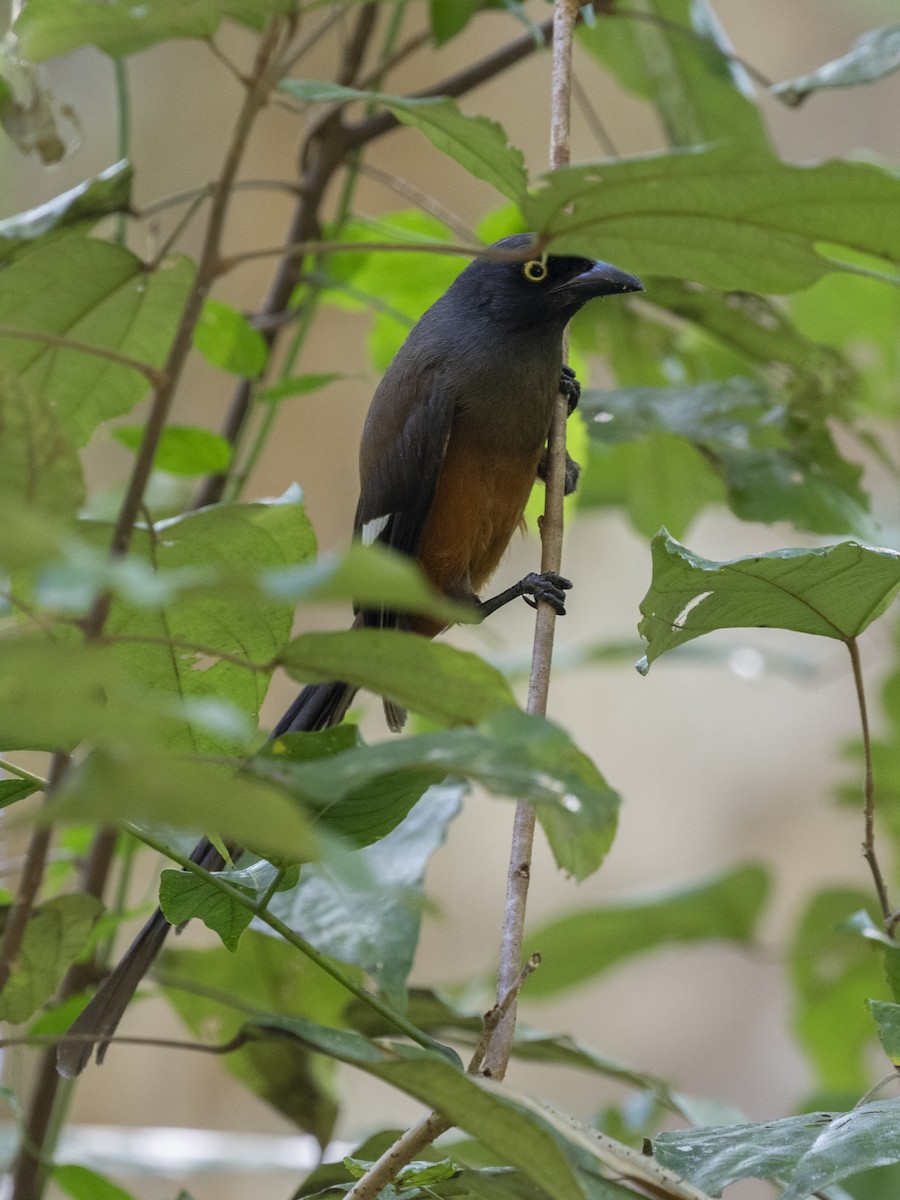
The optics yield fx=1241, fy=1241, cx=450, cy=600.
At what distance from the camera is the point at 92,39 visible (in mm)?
900

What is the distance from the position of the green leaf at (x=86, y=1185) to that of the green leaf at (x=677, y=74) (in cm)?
170

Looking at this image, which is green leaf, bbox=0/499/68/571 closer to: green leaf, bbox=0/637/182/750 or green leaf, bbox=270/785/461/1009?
green leaf, bbox=0/637/182/750

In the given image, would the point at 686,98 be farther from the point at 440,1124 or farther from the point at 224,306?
the point at 440,1124

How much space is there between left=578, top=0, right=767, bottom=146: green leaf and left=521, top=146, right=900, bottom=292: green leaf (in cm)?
127

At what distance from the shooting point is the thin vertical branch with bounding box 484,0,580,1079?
3.12 ft

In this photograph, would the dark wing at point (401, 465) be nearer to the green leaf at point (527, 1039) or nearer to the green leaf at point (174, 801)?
the green leaf at point (527, 1039)

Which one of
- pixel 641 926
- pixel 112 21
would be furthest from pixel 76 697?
pixel 641 926

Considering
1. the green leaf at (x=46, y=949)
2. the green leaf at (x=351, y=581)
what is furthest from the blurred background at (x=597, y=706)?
the green leaf at (x=351, y=581)

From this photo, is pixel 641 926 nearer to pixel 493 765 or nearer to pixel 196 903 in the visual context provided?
A: pixel 196 903

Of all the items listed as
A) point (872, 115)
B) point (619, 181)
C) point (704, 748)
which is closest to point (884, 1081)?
point (619, 181)

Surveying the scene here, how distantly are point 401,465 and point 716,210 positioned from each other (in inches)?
49.2

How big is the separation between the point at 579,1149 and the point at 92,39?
32.6 inches

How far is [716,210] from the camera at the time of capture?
80 centimetres

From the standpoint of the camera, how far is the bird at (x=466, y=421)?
192 cm
